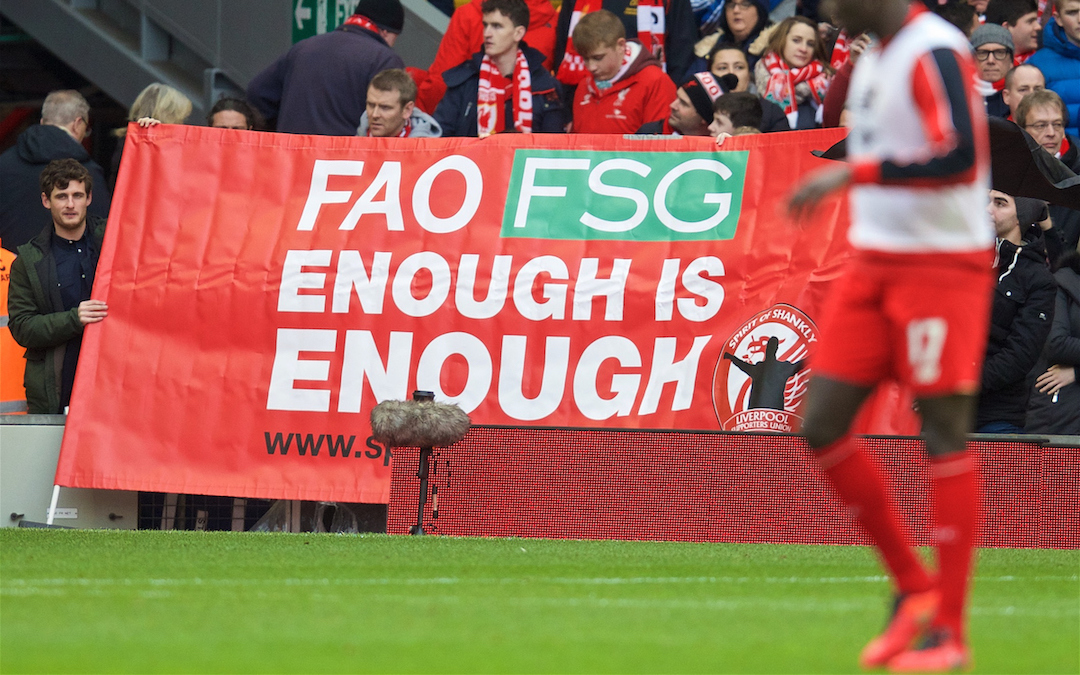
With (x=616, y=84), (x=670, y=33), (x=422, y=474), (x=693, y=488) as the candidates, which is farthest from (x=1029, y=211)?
(x=670, y=33)

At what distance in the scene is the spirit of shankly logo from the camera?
9.16 metres

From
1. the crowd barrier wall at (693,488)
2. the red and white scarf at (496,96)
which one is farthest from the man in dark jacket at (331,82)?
the crowd barrier wall at (693,488)

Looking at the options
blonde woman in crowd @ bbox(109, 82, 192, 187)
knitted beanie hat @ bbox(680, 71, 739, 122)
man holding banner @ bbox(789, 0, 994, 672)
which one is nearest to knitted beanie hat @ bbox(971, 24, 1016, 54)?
knitted beanie hat @ bbox(680, 71, 739, 122)

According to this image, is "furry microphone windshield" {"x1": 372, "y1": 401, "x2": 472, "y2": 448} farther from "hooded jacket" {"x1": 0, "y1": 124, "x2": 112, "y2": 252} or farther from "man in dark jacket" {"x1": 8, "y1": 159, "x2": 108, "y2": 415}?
"hooded jacket" {"x1": 0, "y1": 124, "x2": 112, "y2": 252}

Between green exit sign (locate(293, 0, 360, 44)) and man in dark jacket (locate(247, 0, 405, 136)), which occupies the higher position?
green exit sign (locate(293, 0, 360, 44))

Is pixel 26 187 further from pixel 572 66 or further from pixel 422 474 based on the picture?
pixel 422 474

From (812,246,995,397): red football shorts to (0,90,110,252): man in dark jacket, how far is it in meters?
7.70

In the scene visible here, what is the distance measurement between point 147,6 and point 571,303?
7.62m

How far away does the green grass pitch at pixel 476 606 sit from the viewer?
15.3 ft

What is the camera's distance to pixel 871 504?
482 centimetres

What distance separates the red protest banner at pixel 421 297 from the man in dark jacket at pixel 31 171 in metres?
1.28

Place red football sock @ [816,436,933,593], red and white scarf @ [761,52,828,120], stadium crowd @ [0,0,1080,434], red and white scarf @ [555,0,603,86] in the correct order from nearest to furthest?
red football sock @ [816,436,933,593]
stadium crowd @ [0,0,1080,434]
red and white scarf @ [761,52,828,120]
red and white scarf @ [555,0,603,86]

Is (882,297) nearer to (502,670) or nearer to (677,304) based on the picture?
(502,670)

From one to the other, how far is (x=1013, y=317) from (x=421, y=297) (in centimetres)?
353
